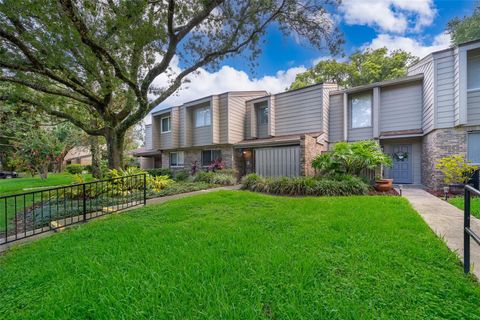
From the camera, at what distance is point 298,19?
761 cm

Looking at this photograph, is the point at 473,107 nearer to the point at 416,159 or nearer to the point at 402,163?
the point at 416,159

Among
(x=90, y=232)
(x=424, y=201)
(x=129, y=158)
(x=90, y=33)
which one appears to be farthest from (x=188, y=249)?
(x=129, y=158)

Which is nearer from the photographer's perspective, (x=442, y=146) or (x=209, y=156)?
(x=442, y=146)

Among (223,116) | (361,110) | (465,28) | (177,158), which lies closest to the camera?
(361,110)

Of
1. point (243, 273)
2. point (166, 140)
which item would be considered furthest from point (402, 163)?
point (166, 140)

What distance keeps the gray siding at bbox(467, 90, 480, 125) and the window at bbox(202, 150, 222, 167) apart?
11882 millimetres

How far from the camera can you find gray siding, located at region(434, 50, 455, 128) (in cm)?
802

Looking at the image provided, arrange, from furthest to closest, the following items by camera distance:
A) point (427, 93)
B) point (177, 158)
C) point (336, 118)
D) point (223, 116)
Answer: point (177, 158), point (223, 116), point (336, 118), point (427, 93)

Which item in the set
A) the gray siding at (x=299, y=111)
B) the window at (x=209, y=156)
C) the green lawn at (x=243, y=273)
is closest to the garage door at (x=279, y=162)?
the gray siding at (x=299, y=111)

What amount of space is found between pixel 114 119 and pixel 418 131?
47.7 feet

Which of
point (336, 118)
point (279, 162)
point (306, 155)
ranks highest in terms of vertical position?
point (336, 118)

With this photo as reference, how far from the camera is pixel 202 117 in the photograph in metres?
14.5

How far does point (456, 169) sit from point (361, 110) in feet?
16.5

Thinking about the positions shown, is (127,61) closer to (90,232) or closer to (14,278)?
(90,232)
